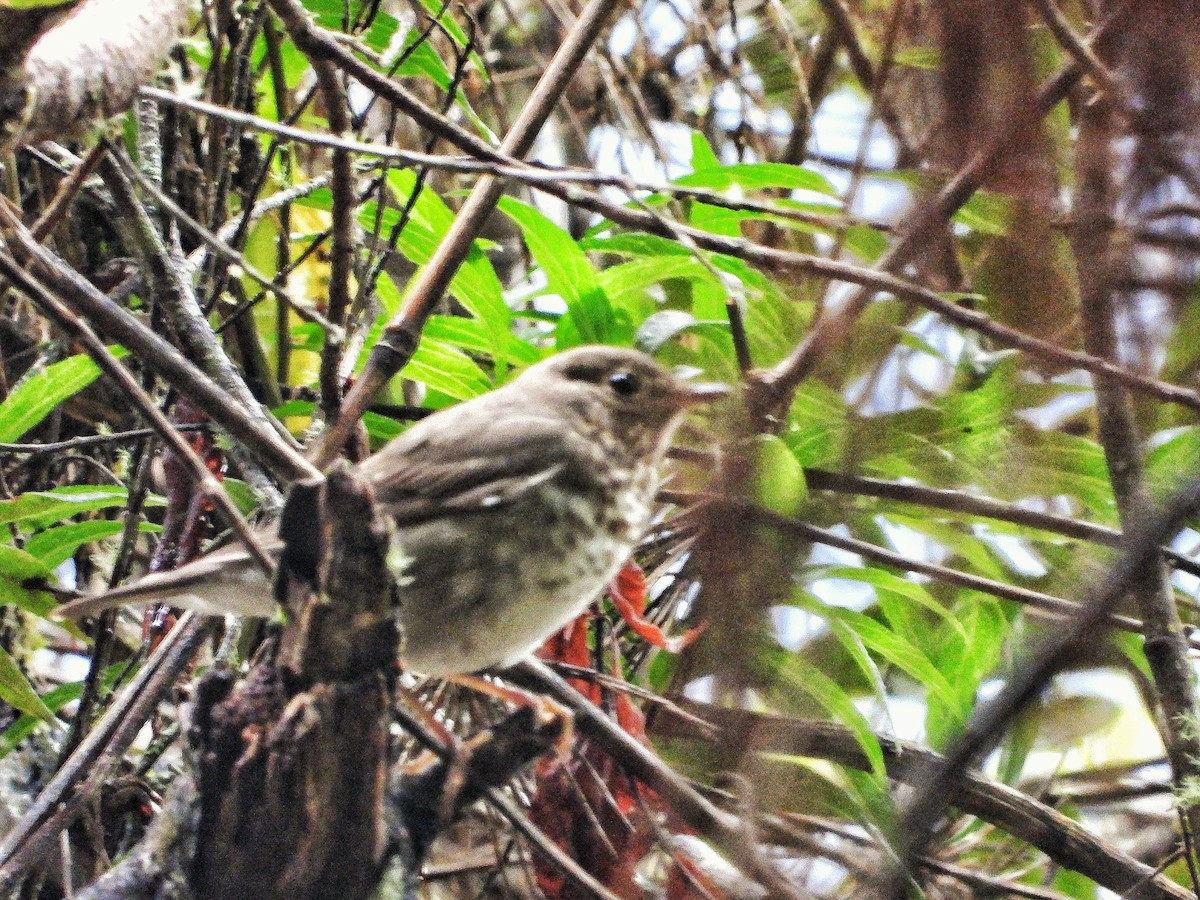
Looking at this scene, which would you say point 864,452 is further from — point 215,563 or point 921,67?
point 215,563

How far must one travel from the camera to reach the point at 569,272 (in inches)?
131

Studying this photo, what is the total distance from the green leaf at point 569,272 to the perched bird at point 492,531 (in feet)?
1.91

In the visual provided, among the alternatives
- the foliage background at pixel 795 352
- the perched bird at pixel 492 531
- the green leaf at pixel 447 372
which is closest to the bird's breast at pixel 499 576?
the perched bird at pixel 492 531

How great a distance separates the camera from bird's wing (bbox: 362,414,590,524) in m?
2.54

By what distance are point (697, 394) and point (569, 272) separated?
61 centimetres

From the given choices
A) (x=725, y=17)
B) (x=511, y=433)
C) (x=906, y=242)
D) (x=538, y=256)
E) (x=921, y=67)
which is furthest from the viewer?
(x=725, y=17)

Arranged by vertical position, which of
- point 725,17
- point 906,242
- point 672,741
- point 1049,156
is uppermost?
point 725,17

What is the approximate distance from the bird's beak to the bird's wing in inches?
12.0

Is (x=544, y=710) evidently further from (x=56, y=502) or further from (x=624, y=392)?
(x=56, y=502)

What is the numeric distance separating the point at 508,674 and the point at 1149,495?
4.63ft

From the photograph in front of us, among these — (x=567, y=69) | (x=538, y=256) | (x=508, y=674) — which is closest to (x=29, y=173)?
(x=538, y=256)

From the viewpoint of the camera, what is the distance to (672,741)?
300 cm

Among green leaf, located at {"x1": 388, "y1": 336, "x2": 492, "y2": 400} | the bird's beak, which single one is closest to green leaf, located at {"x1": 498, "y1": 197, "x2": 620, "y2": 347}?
green leaf, located at {"x1": 388, "y1": 336, "x2": 492, "y2": 400}

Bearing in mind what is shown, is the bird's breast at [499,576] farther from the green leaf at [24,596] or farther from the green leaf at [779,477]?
the green leaf at [24,596]
